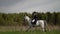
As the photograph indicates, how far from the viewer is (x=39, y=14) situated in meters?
6.67

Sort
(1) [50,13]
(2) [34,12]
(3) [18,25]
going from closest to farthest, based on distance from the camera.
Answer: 1. (2) [34,12]
2. (3) [18,25]
3. (1) [50,13]

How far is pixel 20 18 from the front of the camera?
22.5ft

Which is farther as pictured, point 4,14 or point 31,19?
point 4,14

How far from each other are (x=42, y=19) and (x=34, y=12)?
852 millimetres

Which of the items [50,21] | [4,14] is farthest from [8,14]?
[50,21]

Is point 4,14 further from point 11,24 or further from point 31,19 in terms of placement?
point 31,19

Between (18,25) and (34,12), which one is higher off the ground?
(34,12)

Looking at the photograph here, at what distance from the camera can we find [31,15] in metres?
6.37

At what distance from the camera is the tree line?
6.66m

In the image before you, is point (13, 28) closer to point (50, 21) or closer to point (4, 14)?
point (4, 14)

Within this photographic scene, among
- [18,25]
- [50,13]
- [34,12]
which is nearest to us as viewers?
[34,12]

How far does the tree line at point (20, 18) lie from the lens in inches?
262

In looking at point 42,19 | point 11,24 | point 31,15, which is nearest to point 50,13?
point 42,19

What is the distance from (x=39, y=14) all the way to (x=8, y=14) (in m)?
1.24
